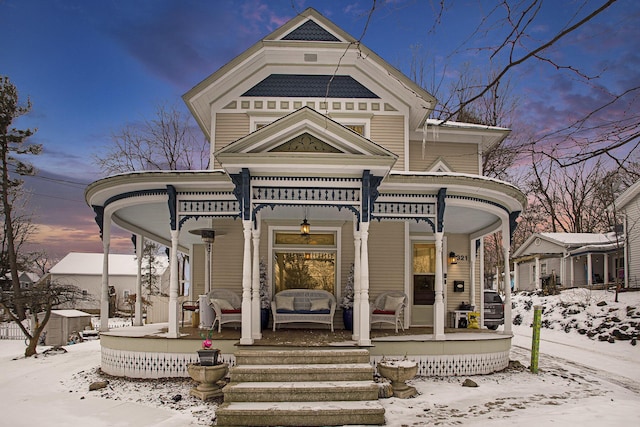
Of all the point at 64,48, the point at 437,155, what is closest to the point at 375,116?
the point at 437,155

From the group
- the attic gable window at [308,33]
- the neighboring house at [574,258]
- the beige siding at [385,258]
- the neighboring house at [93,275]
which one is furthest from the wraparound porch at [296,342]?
the neighboring house at [93,275]

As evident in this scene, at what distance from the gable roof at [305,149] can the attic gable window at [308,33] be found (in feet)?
13.6

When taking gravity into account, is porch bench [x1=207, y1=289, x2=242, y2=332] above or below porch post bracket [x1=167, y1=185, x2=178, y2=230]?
below

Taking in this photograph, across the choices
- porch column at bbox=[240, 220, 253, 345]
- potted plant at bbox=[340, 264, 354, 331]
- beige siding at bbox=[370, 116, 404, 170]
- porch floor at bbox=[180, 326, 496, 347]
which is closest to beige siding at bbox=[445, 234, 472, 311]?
porch floor at bbox=[180, 326, 496, 347]

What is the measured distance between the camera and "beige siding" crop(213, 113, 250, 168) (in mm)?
12117

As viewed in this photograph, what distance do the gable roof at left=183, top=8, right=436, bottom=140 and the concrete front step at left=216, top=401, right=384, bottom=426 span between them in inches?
283

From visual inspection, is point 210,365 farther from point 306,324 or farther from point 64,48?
point 64,48

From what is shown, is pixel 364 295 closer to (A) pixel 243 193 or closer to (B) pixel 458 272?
(A) pixel 243 193

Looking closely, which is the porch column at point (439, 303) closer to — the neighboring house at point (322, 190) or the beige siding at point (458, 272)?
the neighboring house at point (322, 190)

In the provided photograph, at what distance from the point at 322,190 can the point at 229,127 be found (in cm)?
417

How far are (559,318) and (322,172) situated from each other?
15.4 metres

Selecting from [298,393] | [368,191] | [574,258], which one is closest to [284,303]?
[368,191]

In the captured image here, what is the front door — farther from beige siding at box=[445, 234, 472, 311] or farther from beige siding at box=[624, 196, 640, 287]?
beige siding at box=[624, 196, 640, 287]

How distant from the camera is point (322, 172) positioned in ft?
29.2
